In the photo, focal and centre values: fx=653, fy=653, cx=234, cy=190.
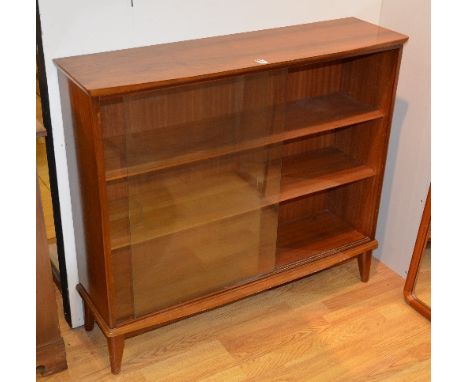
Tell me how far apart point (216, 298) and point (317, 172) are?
661 millimetres

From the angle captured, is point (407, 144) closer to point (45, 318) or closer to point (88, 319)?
point (88, 319)

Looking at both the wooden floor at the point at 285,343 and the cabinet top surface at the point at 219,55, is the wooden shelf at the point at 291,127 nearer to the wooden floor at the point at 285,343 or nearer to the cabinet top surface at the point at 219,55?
the cabinet top surface at the point at 219,55

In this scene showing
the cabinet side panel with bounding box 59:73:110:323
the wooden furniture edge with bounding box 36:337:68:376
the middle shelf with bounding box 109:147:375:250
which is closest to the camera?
the cabinet side panel with bounding box 59:73:110:323

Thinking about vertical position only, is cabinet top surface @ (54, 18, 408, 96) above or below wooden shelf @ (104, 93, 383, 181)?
above

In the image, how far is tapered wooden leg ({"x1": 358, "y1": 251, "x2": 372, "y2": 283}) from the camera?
111 inches

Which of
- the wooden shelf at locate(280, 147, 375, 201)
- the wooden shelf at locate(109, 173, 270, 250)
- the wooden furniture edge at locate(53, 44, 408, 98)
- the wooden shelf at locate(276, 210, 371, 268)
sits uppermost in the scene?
the wooden furniture edge at locate(53, 44, 408, 98)

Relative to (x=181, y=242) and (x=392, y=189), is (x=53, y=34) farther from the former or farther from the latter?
(x=392, y=189)

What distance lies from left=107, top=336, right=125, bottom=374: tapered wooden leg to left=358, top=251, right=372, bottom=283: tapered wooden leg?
111 centimetres

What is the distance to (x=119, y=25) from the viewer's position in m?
2.15

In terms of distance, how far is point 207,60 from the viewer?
83.2 inches

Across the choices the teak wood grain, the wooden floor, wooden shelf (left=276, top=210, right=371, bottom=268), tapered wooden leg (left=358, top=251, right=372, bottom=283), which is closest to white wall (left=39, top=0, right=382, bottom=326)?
the teak wood grain

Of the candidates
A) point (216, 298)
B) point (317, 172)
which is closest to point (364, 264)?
point (317, 172)

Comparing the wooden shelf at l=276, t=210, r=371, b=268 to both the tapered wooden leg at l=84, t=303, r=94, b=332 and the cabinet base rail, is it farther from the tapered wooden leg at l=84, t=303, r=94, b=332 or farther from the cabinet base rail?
the tapered wooden leg at l=84, t=303, r=94, b=332

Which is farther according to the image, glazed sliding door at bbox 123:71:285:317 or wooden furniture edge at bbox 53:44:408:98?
glazed sliding door at bbox 123:71:285:317
